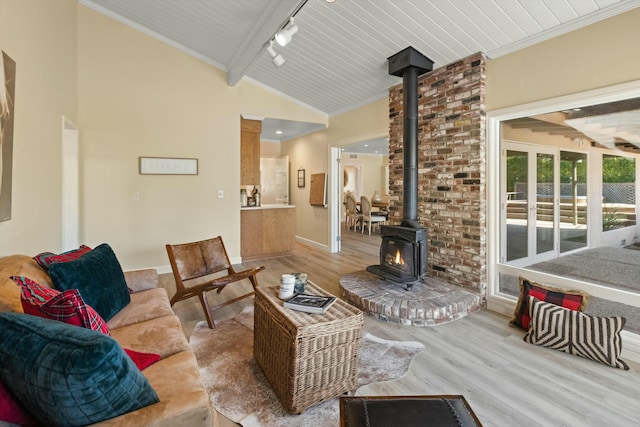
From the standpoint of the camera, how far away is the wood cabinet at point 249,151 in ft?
18.0

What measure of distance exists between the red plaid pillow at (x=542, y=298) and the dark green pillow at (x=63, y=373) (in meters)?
3.05

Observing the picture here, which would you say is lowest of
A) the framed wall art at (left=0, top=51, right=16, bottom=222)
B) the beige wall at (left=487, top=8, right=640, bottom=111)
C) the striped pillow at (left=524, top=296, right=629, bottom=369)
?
the striped pillow at (left=524, top=296, right=629, bottom=369)

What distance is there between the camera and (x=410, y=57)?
11.2 ft

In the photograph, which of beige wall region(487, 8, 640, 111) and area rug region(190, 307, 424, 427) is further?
beige wall region(487, 8, 640, 111)

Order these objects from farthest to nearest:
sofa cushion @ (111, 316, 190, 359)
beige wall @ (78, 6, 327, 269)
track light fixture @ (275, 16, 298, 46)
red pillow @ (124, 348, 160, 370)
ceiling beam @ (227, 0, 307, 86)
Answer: beige wall @ (78, 6, 327, 269), track light fixture @ (275, 16, 298, 46), ceiling beam @ (227, 0, 307, 86), sofa cushion @ (111, 316, 190, 359), red pillow @ (124, 348, 160, 370)

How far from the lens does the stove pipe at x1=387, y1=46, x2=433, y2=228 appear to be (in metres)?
3.46

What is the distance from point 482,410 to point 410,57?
10.6 ft

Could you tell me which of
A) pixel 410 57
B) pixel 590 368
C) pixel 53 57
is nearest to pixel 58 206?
pixel 53 57

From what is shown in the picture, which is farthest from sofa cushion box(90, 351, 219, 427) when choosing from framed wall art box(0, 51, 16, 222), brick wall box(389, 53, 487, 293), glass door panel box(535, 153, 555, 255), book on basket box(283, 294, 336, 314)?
glass door panel box(535, 153, 555, 255)

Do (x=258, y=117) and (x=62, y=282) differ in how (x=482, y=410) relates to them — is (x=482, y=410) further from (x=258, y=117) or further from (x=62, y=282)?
(x=258, y=117)

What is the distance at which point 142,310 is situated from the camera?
2.21 meters

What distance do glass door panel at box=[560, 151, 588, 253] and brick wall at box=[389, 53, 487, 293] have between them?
832 mm

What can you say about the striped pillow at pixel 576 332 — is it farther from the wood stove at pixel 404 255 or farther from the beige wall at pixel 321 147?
the beige wall at pixel 321 147

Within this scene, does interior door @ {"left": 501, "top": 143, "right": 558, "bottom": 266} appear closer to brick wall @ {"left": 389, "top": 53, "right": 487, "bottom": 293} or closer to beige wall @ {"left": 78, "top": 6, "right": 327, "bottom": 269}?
brick wall @ {"left": 389, "top": 53, "right": 487, "bottom": 293}
